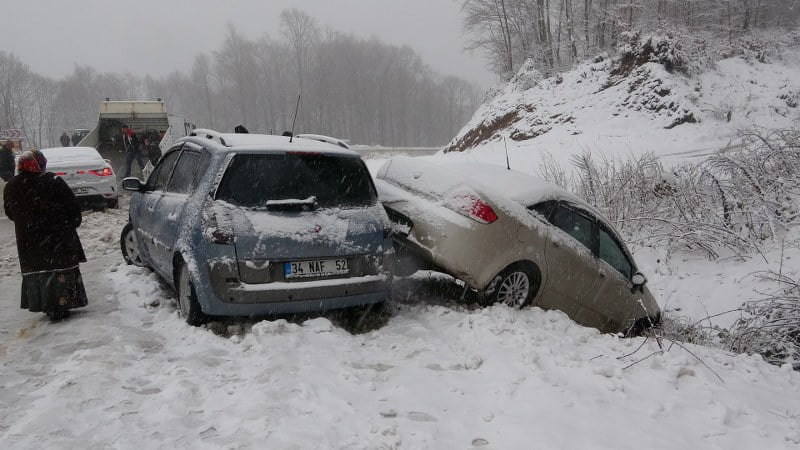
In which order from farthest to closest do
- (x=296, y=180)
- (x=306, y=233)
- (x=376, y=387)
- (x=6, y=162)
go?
1. (x=6, y=162)
2. (x=296, y=180)
3. (x=306, y=233)
4. (x=376, y=387)

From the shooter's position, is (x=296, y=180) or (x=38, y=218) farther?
(x=38, y=218)

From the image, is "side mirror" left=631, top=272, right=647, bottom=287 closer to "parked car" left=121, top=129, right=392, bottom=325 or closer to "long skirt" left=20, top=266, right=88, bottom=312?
"parked car" left=121, top=129, right=392, bottom=325

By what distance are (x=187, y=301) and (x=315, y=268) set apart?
121 centimetres

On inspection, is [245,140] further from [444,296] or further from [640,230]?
[640,230]

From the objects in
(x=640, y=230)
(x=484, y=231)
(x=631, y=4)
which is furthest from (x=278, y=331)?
(x=631, y=4)

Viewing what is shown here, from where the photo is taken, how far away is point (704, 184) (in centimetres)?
895

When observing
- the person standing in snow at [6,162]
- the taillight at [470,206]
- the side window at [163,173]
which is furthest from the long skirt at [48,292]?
the person standing in snow at [6,162]

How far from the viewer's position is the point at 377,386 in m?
3.59

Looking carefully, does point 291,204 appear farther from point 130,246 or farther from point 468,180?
point 130,246

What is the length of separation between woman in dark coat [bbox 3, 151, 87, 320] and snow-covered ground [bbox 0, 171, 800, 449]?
0.25 m

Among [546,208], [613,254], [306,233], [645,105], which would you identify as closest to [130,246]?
[306,233]

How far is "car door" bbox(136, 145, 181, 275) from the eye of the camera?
525 centimetres

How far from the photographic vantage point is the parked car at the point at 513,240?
17.1ft

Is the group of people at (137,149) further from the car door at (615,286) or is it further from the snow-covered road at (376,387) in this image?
the car door at (615,286)
